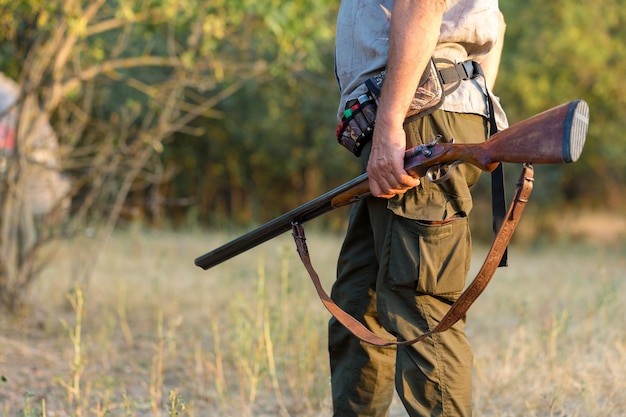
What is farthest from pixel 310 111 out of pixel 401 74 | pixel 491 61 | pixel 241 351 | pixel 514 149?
pixel 514 149

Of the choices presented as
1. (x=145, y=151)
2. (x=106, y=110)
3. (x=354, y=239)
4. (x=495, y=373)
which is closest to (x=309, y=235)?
(x=106, y=110)

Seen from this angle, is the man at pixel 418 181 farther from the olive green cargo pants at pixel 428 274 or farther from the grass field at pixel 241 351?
the grass field at pixel 241 351

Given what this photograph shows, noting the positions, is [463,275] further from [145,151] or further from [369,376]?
[145,151]

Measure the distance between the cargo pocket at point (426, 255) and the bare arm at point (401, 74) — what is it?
5.7 inches

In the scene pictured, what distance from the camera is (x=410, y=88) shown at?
94.9 inches

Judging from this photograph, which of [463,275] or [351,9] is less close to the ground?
[351,9]

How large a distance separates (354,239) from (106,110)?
409 inches

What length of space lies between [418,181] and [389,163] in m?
0.10

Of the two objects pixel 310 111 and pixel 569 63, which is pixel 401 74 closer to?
pixel 310 111

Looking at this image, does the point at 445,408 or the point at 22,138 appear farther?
the point at 22,138

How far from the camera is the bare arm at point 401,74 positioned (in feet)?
7.82

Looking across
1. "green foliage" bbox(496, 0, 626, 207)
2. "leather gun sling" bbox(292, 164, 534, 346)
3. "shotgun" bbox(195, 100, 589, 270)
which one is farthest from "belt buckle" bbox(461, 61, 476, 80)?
"green foliage" bbox(496, 0, 626, 207)

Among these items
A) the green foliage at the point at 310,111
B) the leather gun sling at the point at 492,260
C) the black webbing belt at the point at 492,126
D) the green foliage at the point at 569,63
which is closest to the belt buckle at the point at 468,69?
the black webbing belt at the point at 492,126

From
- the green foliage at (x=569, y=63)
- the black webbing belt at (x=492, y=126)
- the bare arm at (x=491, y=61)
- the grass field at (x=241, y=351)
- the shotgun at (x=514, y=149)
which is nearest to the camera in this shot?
the shotgun at (x=514, y=149)
